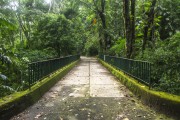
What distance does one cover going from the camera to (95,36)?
1571 inches

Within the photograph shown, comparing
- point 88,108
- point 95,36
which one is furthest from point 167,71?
point 95,36

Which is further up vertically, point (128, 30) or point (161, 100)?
point (128, 30)

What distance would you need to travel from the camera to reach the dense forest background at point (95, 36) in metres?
7.17

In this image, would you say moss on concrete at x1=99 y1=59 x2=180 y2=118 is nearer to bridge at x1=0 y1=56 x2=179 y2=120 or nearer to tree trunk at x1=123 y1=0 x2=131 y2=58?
bridge at x1=0 y1=56 x2=179 y2=120

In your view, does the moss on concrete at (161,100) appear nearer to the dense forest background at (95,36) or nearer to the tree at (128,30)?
the dense forest background at (95,36)

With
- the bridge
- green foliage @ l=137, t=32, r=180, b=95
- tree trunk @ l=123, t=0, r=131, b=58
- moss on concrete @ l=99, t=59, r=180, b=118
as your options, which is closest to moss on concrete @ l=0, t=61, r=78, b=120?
the bridge

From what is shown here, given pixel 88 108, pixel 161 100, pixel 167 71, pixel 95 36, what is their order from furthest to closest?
1. pixel 95 36
2. pixel 167 71
3. pixel 88 108
4. pixel 161 100

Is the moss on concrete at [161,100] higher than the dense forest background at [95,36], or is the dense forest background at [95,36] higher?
the dense forest background at [95,36]

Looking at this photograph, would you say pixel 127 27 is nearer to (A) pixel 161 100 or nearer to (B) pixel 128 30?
(B) pixel 128 30

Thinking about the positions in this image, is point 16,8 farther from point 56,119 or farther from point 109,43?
point 56,119

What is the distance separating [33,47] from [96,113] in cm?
1806

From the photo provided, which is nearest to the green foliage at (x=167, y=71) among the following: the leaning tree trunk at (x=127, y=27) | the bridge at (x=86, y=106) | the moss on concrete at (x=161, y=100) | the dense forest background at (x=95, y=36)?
the dense forest background at (x=95, y=36)


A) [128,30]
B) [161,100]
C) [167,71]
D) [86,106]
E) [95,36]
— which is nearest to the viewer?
[161,100]

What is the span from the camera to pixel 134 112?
19.6 feet
